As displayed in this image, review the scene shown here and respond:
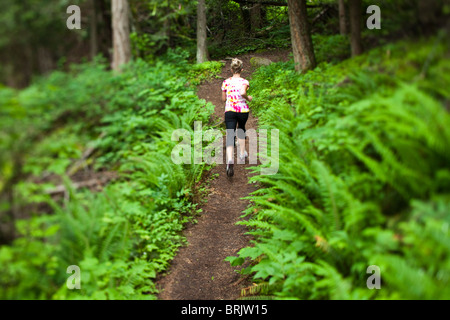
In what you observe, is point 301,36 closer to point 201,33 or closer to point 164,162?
point 201,33

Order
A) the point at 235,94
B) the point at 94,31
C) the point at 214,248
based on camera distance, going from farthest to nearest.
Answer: the point at 235,94 → the point at 214,248 → the point at 94,31

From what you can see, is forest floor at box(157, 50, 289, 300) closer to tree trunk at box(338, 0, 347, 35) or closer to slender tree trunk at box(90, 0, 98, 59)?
slender tree trunk at box(90, 0, 98, 59)

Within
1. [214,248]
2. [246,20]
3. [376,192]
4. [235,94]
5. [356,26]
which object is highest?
[246,20]

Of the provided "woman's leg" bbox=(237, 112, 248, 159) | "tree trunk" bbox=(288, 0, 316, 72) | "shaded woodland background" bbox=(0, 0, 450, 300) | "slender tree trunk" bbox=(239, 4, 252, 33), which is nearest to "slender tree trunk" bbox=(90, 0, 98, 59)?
"shaded woodland background" bbox=(0, 0, 450, 300)

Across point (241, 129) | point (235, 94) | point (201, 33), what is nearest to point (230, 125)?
point (241, 129)

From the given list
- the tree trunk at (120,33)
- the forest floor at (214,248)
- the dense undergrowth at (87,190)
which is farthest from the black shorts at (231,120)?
the tree trunk at (120,33)

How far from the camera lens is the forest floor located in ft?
14.7

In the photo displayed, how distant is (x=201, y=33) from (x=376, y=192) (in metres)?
6.98

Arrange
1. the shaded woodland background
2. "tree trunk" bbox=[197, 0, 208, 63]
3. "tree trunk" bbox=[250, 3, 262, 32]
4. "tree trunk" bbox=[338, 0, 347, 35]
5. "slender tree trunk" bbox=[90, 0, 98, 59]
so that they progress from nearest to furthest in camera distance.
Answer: the shaded woodland background
"slender tree trunk" bbox=[90, 0, 98, 59]
"tree trunk" bbox=[338, 0, 347, 35]
"tree trunk" bbox=[197, 0, 208, 63]
"tree trunk" bbox=[250, 3, 262, 32]

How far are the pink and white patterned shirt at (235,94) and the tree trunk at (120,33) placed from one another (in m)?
2.48

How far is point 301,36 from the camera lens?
268 inches

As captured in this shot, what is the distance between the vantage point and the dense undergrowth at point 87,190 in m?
3.40

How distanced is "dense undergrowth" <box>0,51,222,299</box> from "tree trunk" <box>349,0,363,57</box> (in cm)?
324
